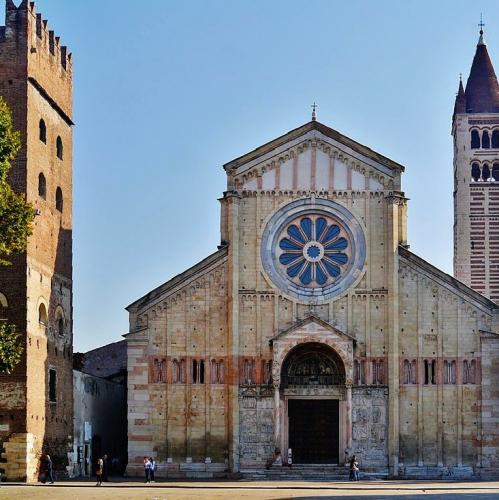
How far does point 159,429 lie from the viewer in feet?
180

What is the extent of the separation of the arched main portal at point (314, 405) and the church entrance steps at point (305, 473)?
122cm

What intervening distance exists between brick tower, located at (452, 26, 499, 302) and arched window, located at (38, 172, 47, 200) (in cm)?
3050

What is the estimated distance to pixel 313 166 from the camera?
5644 centimetres

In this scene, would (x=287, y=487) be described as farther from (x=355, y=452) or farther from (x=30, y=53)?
(x=30, y=53)

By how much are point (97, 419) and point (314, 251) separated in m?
12.4

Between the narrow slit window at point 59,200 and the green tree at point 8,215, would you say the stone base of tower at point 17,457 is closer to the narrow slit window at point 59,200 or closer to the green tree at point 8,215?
the green tree at point 8,215

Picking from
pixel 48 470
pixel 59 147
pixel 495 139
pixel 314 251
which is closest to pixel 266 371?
pixel 314 251

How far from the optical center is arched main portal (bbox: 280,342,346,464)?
55594 mm

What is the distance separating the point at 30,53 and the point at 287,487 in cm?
1839

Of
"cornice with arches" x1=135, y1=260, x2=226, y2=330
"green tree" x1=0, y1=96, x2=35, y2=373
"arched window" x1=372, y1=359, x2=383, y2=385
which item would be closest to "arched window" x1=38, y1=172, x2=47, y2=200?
"cornice with arches" x1=135, y1=260, x2=226, y2=330

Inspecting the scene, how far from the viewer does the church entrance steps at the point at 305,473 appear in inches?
2110

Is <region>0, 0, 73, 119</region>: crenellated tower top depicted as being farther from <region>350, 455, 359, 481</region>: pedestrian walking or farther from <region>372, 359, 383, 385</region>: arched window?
<region>350, 455, 359, 481</region>: pedestrian walking

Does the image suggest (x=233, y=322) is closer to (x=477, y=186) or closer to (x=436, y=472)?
(x=436, y=472)

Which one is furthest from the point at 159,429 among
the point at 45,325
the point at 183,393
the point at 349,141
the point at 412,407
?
the point at 349,141
